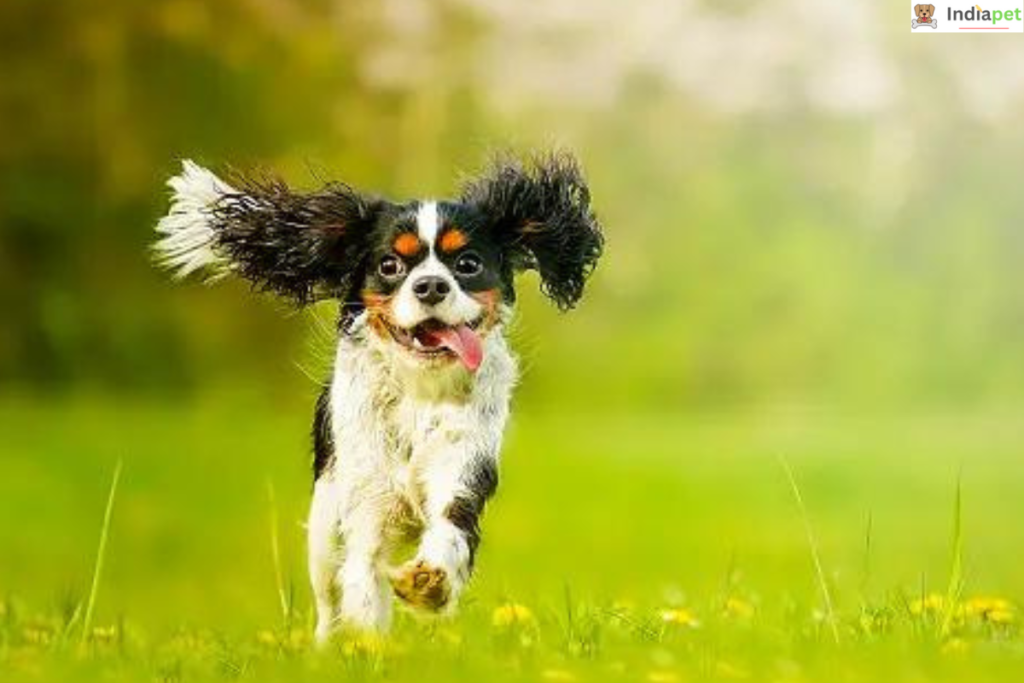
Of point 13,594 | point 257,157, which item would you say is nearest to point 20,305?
point 257,157

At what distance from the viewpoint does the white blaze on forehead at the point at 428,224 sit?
4.09 metres

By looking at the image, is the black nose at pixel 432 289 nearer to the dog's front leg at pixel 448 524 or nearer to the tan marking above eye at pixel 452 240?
the tan marking above eye at pixel 452 240

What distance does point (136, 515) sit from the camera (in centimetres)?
715

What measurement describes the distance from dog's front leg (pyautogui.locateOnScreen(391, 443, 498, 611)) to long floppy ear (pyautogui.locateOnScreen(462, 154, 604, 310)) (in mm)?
500

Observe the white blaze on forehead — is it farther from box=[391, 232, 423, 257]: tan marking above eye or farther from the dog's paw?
the dog's paw

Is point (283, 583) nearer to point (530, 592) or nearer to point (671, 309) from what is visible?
point (530, 592)

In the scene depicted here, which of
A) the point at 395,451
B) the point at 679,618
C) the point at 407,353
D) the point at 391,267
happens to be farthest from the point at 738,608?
the point at 391,267

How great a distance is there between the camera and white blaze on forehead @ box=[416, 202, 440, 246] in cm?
409

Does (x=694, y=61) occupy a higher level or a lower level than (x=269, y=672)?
higher

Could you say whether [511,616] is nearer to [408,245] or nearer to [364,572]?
[364,572]

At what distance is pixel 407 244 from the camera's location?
410 centimetres

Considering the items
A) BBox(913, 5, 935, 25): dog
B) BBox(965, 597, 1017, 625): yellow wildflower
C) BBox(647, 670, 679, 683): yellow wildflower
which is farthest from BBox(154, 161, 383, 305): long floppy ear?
BBox(913, 5, 935, 25): dog

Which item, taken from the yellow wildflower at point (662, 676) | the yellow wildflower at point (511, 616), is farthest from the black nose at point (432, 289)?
the yellow wildflower at point (662, 676)

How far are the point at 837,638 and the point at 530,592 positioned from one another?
0.81 meters
